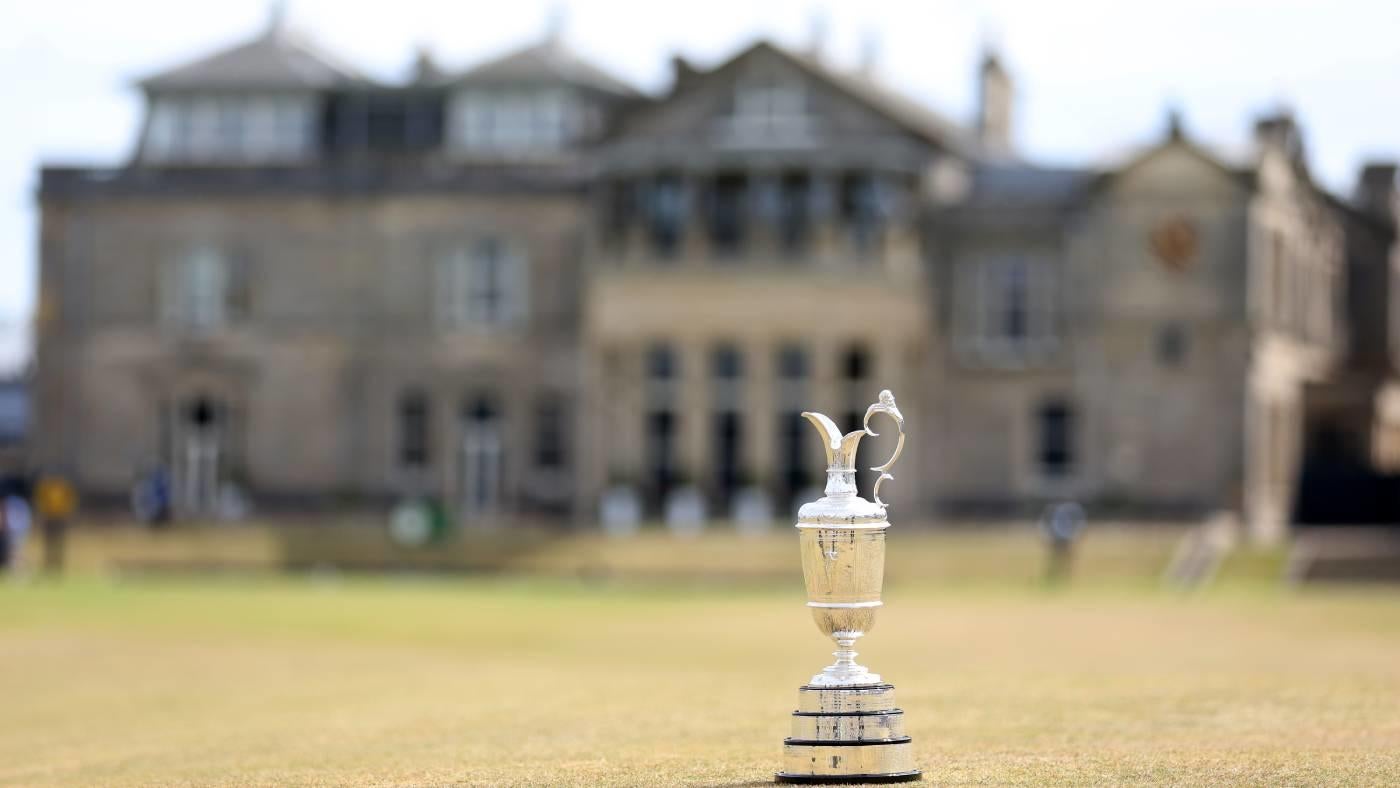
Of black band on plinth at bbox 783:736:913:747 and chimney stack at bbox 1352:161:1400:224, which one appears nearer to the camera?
black band on plinth at bbox 783:736:913:747

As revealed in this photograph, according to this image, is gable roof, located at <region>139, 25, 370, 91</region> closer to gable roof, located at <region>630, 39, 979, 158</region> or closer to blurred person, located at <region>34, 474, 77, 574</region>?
gable roof, located at <region>630, 39, 979, 158</region>

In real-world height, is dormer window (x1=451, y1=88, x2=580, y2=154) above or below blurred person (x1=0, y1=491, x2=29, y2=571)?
above

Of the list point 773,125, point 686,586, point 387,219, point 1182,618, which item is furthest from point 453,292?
point 1182,618

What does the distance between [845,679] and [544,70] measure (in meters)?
53.7

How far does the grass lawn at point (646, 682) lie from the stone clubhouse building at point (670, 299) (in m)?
9.96

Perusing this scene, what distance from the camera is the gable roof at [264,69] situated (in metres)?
69.2

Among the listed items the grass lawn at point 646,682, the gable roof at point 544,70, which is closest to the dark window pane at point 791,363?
the gable roof at point 544,70

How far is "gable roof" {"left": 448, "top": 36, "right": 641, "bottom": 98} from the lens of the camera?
67.9 meters

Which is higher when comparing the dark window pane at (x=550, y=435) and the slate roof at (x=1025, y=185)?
the slate roof at (x=1025, y=185)

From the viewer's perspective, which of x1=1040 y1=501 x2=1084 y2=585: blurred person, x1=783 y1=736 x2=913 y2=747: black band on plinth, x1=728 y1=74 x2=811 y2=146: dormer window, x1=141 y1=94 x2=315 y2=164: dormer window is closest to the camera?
x1=783 y1=736 x2=913 y2=747: black band on plinth

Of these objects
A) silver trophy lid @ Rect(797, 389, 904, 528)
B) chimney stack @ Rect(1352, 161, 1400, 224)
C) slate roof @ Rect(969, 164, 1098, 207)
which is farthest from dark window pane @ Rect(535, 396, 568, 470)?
silver trophy lid @ Rect(797, 389, 904, 528)

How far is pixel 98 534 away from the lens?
60.2m

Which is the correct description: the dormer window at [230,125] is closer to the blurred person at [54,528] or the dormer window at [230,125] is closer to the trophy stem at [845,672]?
the blurred person at [54,528]

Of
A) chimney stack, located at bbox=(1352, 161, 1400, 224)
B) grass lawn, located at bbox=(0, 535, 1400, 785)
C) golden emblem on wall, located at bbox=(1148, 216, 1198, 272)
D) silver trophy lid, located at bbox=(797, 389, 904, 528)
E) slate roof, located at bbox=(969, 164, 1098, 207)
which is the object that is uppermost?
chimney stack, located at bbox=(1352, 161, 1400, 224)
